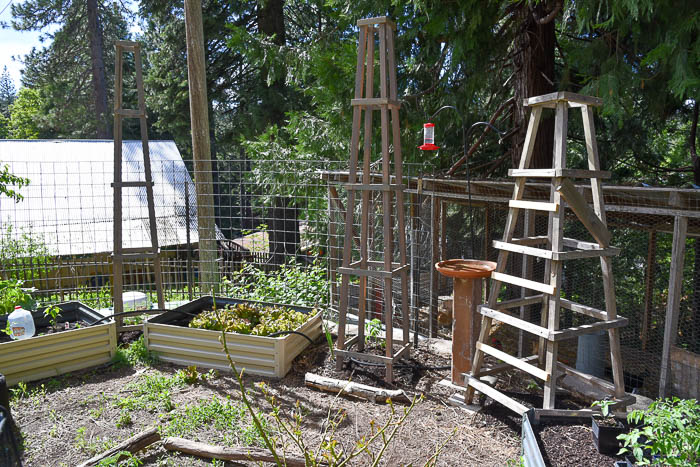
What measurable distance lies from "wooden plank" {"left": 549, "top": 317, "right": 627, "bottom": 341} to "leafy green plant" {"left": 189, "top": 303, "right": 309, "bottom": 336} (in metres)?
2.42

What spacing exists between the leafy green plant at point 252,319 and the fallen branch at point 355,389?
0.62m

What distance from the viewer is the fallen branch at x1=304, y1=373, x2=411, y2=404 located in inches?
149

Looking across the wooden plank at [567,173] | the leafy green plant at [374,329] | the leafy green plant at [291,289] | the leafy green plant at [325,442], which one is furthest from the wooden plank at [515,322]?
the leafy green plant at [291,289]

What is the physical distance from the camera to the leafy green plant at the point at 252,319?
14.7ft

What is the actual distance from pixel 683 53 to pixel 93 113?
77.6 feet

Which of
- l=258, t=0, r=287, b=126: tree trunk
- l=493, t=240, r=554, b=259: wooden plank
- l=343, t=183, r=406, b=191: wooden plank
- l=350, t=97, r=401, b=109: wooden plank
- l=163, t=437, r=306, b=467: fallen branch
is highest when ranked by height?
l=258, t=0, r=287, b=126: tree trunk

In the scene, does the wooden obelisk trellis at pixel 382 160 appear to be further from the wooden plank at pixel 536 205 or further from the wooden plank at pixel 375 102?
the wooden plank at pixel 536 205

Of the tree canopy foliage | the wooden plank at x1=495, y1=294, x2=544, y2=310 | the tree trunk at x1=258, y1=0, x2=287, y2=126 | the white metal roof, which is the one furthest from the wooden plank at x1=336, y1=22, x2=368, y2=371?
the tree trunk at x1=258, y1=0, x2=287, y2=126

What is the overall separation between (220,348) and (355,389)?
135 cm

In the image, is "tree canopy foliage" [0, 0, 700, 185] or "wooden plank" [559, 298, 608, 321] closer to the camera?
"wooden plank" [559, 298, 608, 321]

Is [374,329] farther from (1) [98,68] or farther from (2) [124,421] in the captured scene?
(1) [98,68]

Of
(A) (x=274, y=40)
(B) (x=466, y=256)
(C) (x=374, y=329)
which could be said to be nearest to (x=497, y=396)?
(C) (x=374, y=329)

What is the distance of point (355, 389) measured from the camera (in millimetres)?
3891

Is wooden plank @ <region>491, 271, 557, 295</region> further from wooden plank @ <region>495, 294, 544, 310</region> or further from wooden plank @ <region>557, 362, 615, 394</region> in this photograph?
wooden plank @ <region>557, 362, 615, 394</region>
